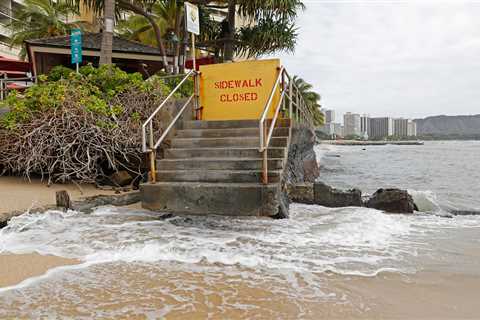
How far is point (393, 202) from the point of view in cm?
720

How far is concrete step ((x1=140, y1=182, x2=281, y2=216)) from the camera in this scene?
15.6 feet

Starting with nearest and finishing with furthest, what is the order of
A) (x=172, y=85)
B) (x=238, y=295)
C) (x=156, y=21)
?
(x=238, y=295), (x=172, y=85), (x=156, y=21)

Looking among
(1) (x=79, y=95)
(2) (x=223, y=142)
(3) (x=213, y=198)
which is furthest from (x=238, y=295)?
(1) (x=79, y=95)

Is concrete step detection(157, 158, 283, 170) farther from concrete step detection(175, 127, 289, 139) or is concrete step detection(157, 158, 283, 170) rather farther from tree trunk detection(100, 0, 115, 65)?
tree trunk detection(100, 0, 115, 65)

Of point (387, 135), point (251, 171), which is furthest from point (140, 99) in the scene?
point (387, 135)

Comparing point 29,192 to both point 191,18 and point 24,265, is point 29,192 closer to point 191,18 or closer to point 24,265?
point 24,265

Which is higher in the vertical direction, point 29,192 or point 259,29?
point 259,29

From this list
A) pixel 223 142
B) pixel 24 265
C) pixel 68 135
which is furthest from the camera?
pixel 68 135

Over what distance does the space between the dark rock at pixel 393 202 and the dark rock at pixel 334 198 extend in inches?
12.3

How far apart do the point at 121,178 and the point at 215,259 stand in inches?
157

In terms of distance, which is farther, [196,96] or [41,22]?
[41,22]

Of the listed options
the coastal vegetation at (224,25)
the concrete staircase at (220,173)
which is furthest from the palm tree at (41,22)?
the concrete staircase at (220,173)

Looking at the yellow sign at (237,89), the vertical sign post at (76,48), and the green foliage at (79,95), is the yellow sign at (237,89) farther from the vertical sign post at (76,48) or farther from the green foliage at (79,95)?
the vertical sign post at (76,48)

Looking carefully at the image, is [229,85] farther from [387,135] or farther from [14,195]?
[387,135]
